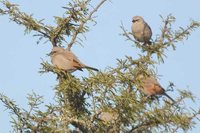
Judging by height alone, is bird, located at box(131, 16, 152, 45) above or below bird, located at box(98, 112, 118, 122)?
above

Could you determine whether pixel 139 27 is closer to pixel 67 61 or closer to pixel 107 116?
pixel 67 61

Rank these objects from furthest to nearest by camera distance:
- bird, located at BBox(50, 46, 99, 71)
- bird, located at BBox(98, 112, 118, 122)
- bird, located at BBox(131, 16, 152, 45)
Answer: bird, located at BBox(131, 16, 152, 45)
bird, located at BBox(50, 46, 99, 71)
bird, located at BBox(98, 112, 118, 122)

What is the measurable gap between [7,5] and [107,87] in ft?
7.12

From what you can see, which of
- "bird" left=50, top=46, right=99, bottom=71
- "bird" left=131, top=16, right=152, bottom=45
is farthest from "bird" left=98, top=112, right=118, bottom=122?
"bird" left=131, top=16, right=152, bottom=45

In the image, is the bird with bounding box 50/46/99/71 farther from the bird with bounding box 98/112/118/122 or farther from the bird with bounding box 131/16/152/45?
the bird with bounding box 131/16/152/45

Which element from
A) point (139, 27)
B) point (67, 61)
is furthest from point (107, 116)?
point (139, 27)

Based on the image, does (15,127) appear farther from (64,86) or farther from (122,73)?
(122,73)

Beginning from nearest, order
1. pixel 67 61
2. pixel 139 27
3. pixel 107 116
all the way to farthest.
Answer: pixel 107 116 → pixel 67 61 → pixel 139 27

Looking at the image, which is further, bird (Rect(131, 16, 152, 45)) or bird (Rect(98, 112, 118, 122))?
bird (Rect(131, 16, 152, 45))

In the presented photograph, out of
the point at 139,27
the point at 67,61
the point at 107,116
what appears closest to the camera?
the point at 107,116

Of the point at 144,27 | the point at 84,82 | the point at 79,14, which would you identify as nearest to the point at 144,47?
the point at 79,14

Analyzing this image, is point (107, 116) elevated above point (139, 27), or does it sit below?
below

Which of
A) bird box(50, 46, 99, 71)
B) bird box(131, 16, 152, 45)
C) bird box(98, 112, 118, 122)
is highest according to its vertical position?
bird box(131, 16, 152, 45)

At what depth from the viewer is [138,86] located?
23.4 feet
